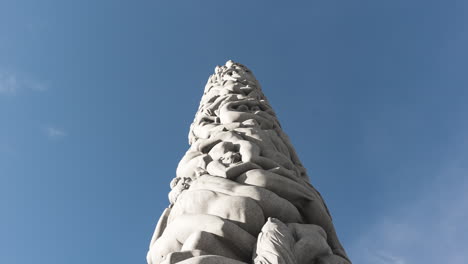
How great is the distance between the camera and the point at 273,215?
4809mm

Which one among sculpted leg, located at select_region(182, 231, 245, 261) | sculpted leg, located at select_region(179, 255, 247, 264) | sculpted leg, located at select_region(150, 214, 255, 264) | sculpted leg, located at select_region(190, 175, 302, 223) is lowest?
sculpted leg, located at select_region(179, 255, 247, 264)

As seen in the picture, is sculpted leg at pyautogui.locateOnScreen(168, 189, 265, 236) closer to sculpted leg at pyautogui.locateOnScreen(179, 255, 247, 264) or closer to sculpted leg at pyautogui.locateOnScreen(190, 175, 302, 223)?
sculpted leg at pyautogui.locateOnScreen(190, 175, 302, 223)

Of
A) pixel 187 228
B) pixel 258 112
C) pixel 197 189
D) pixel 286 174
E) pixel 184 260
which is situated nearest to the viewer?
pixel 184 260

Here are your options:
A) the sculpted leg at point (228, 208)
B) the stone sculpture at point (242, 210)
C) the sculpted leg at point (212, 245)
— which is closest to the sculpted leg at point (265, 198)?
the stone sculpture at point (242, 210)

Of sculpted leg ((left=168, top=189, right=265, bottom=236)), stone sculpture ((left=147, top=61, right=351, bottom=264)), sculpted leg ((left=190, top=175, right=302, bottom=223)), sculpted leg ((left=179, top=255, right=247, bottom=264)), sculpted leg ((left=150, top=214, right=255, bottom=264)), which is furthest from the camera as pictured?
sculpted leg ((left=190, top=175, right=302, bottom=223))

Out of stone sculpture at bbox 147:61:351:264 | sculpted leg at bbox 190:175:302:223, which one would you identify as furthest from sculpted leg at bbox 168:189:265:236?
sculpted leg at bbox 190:175:302:223

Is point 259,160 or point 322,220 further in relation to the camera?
point 259,160

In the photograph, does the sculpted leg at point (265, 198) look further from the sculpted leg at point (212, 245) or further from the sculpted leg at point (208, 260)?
the sculpted leg at point (208, 260)

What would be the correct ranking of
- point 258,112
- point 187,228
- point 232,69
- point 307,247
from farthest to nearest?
point 232,69, point 258,112, point 187,228, point 307,247

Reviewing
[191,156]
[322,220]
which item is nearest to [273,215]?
[322,220]

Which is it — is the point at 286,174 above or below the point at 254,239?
above

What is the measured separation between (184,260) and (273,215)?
1.29 meters

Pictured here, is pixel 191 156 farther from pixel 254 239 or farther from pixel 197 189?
pixel 254 239

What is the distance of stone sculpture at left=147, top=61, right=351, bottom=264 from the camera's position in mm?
4172
